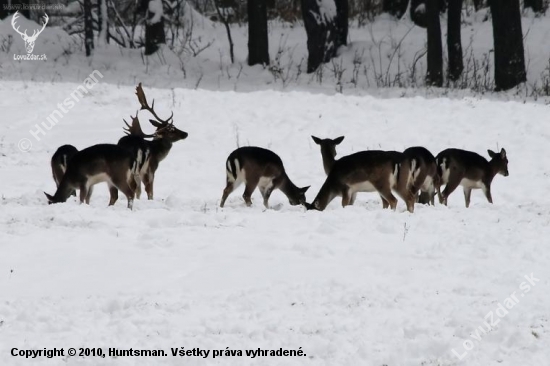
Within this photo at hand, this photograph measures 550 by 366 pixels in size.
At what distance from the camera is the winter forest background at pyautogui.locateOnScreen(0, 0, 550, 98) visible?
21.5 metres

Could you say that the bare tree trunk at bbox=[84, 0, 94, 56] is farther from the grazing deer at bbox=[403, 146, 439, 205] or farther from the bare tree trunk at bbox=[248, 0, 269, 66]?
the grazing deer at bbox=[403, 146, 439, 205]

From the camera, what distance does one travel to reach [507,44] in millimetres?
20453

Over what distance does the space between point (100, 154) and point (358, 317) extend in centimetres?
560

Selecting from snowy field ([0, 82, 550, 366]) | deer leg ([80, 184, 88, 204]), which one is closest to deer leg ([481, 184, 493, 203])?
snowy field ([0, 82, 550, 366])

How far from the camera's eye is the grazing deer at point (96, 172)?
11.8 meters

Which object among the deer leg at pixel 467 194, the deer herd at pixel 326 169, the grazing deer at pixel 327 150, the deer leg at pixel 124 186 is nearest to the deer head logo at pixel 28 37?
the deer herd at pixel 326 169

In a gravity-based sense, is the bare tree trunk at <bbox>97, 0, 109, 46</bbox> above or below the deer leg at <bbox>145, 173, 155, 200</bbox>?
above

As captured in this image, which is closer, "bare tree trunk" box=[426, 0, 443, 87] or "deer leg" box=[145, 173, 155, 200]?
"deer leg" box=[145, 173, 155, 200]

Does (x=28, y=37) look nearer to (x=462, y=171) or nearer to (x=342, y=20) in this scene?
(x=342, y=20)

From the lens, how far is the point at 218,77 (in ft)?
76.2

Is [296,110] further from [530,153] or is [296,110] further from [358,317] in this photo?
[358,317]

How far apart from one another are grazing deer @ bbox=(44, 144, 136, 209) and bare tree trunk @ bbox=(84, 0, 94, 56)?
13064 mm

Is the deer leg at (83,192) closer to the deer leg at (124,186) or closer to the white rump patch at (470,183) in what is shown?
the deer leg at (124,186)

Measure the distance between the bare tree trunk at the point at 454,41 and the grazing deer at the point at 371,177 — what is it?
10.4m
